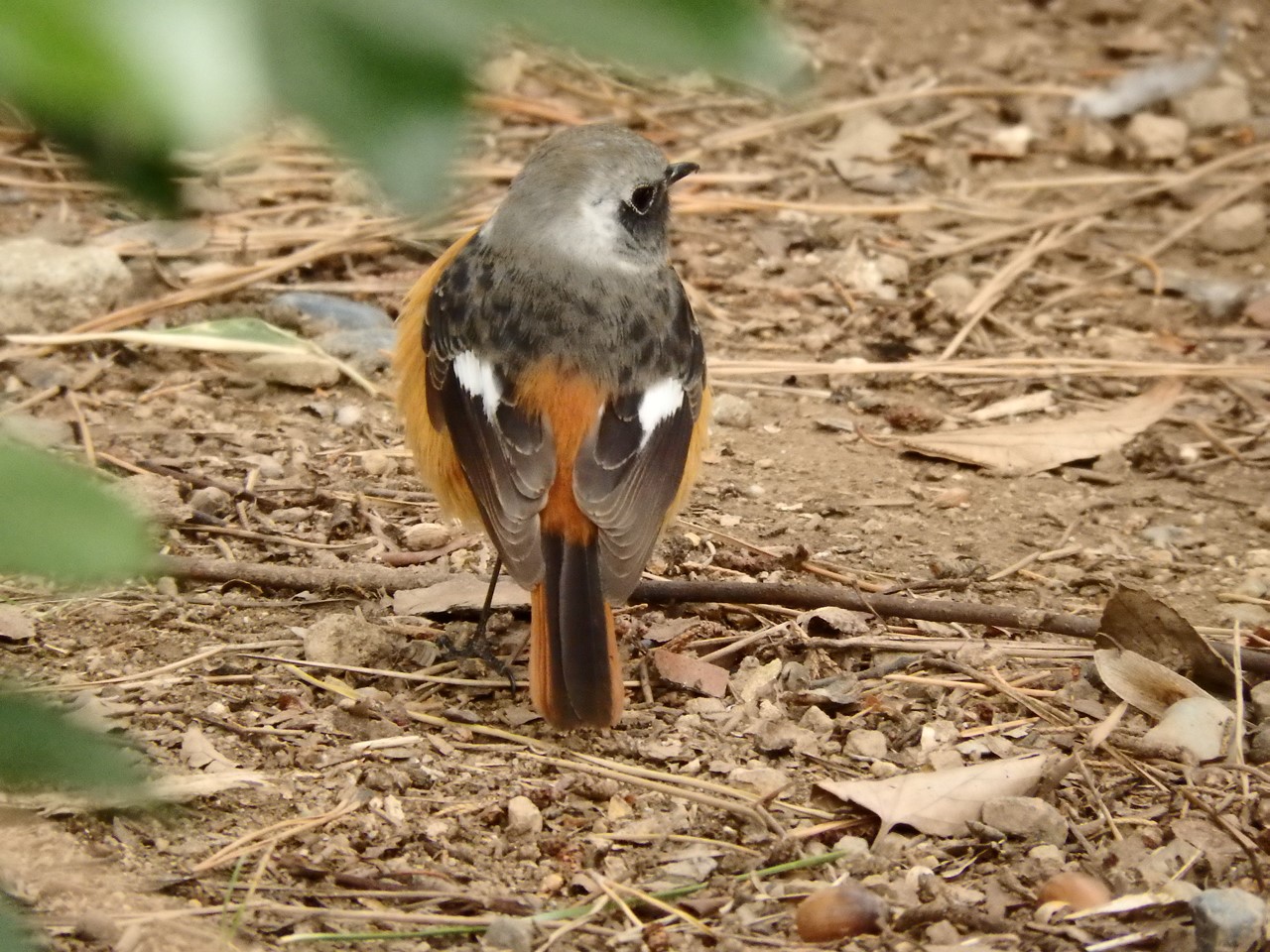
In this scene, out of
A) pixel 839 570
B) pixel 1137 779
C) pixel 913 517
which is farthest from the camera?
pixel 913 517

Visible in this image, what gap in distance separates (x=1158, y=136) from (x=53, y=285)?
5.07 meters

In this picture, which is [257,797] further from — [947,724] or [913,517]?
[913,517]

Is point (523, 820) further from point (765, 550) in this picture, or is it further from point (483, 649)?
point (765, 550)

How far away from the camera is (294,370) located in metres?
5.80

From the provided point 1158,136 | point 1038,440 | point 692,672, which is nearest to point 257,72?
point 692,672

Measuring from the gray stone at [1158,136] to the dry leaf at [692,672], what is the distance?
4520 millimetres

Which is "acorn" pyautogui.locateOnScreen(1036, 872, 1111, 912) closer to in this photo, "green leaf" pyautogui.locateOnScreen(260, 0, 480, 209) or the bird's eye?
the bird's eye

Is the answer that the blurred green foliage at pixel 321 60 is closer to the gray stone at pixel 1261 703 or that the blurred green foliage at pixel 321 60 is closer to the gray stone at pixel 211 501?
the gray stone at pixel 1261 703

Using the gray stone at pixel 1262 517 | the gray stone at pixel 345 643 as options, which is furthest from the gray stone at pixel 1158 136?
the gray stone at pixel 345 643

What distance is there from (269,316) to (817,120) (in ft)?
9.91

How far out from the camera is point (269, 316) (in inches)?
243

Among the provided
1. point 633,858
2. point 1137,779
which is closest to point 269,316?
point 633,858

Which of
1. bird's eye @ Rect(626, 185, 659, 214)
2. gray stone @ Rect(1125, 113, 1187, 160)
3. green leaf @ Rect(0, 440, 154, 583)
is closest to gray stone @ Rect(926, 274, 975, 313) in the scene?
gray stone @ Rect(1125, 113, 1187, 160)

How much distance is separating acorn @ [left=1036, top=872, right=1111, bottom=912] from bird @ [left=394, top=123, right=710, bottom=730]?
1063 mm
